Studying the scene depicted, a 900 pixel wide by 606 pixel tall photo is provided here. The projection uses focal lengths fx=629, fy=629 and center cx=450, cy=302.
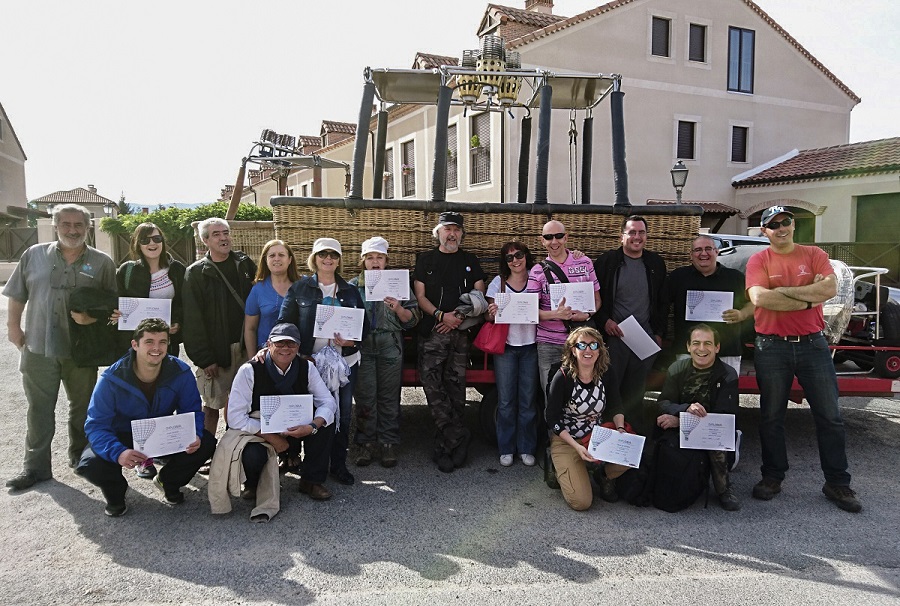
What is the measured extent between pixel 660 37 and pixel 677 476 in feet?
66.3

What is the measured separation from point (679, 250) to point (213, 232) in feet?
13.0

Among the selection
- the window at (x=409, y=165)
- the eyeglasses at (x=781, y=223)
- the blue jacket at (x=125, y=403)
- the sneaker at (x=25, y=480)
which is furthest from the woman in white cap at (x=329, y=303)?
the window at (x=409, y=165)

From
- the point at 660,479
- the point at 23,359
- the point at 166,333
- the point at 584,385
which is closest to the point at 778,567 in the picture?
the point at 660,479

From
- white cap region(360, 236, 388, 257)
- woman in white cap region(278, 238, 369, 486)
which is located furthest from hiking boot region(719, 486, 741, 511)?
white cap region(360, 236, 388, 257)

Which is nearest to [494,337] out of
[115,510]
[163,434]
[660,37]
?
[163,434]

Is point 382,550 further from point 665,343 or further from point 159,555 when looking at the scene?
point 665,343

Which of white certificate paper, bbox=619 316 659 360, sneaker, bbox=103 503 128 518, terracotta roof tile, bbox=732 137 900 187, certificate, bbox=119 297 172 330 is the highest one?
terracotta roof tile, bbox=732 137 900 187

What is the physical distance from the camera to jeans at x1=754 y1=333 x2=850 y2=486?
4.33 meters

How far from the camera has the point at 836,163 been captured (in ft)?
65.5

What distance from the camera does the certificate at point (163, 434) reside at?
395 cm

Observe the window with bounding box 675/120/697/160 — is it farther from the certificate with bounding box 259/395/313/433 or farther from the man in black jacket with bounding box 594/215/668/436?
the certificate with bounding box 259/395/313/433

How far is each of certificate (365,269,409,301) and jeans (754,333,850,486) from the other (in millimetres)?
2664

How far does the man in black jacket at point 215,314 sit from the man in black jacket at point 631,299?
9.57 ft

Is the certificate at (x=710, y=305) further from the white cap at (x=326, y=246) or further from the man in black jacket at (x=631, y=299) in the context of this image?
the white cap at (x=326, y=246)
